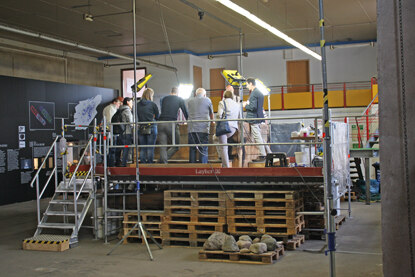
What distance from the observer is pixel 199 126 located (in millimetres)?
10961

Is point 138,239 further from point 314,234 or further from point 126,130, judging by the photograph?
point 314,234

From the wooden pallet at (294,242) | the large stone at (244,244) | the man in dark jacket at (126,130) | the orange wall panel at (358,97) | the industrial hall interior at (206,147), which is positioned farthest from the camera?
the orange wall panel at (358,97)

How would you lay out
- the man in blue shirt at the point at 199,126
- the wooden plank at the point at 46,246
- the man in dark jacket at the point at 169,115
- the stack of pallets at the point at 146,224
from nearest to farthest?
the wooden plank at the point at 46,246, the stack of pallets at the point at 146,224, the man in blue shirt at the point at 199,126, the man in dark jacket at the point at 169,115

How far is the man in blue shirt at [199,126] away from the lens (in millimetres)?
10969

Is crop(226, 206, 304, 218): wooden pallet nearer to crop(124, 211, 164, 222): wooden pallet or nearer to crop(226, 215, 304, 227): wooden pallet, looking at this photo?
crop(226, 215, 304, 227): wooden pallet

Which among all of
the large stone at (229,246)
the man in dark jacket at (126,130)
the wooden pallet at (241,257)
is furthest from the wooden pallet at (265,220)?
the man in dark jacket at (126,130)

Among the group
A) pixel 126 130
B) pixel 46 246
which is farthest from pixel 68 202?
pixel 126 130

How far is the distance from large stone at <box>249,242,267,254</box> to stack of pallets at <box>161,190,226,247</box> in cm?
130

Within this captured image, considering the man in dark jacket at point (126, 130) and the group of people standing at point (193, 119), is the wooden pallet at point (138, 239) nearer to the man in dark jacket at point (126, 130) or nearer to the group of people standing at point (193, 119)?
the group of people standing at point (193, 119)

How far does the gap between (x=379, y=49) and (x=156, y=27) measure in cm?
1753

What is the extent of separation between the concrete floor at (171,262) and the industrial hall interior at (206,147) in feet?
0.17

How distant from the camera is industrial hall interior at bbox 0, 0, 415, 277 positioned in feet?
19.1

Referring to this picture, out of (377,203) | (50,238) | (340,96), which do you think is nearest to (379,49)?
(50,238)

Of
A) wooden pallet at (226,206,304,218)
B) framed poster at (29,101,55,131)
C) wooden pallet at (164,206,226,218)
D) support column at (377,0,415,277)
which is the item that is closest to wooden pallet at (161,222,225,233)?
wooden pallet at (164,206,226,218)
